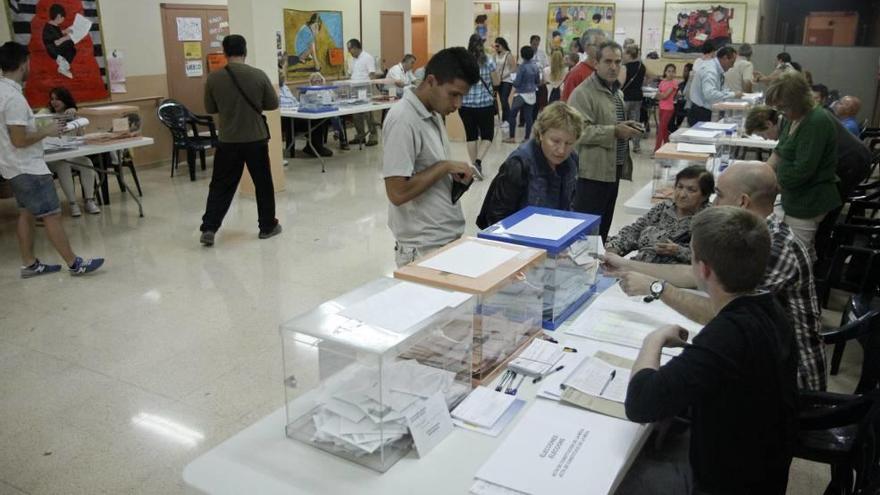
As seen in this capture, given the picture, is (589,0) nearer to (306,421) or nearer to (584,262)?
(584,262)

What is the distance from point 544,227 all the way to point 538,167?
573mm

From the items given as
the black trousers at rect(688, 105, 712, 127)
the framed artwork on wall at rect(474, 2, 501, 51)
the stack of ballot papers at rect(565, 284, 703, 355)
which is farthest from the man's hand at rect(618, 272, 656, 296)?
the framed artwork on wall at rect(474, 2, 501, 51)

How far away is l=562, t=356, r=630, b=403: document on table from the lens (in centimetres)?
189

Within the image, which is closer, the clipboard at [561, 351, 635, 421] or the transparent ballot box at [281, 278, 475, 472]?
the transparent ballot box at [281, 278, 475, 472]

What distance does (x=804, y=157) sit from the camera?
395 cm

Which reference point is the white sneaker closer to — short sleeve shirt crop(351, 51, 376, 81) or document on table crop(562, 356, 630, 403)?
short sleeve shirt crop(351, 51, 376, 81)

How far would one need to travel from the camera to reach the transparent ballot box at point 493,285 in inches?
77.6

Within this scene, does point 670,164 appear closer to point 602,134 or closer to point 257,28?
point 602,134

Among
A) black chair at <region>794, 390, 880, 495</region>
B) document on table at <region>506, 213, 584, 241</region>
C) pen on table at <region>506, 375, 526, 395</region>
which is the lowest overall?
black chair at <region>794, 390, 880, 495</region>

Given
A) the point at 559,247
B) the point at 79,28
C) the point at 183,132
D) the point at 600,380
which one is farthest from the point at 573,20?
the point at 600,380

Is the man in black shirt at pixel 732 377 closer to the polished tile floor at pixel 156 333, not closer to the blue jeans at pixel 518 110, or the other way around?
the polished tile floor at pixel 156 333

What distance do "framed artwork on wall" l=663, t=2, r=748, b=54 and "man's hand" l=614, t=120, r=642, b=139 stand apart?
396 inches

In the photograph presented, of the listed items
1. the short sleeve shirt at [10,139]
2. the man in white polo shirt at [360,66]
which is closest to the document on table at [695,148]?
the short sleeve shirt at [10,139]

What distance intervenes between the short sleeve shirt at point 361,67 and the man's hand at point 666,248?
9243mm
